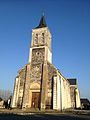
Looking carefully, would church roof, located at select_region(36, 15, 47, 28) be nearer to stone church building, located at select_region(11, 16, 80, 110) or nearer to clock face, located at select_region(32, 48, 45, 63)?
stone church building, located at select_region(11, 16, 80, 110)

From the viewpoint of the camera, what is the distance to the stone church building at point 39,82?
2758 centimetres

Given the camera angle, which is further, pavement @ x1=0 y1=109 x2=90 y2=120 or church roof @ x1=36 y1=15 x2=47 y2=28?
church roof @ x1=36 y1=15 x2=47 y2=28

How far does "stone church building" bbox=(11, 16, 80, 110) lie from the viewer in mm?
27578

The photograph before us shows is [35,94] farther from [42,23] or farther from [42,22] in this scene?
[42,22]

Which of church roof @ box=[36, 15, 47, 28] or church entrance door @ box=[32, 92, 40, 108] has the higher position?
church roof @ box=[36, 15, 47, 28]

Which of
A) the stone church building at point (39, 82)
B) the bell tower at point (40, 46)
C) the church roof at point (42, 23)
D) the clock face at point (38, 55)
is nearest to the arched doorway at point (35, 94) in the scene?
the stone church building at point (39, 82)

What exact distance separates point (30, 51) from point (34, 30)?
5.03m

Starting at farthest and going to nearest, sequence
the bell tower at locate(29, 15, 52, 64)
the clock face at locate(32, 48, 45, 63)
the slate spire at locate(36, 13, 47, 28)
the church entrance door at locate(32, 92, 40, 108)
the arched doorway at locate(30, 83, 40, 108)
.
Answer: the slate spire at locate(36, 13, 47, 28), the bell tower at locate(29, 15, 52, 64), the clock face at locate(32, 48, 45, 63), the arched doorway at locate(30, 83, 40, 108), the church entrance door at locate(32, 92, 40, 108)

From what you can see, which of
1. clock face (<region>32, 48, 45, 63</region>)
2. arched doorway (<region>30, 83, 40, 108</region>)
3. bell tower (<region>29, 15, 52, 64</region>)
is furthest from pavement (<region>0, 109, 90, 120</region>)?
bell tower (<region>29, 15, 52, 64</region>)

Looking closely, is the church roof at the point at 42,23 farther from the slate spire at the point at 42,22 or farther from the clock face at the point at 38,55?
the clock face at the point at 38,55

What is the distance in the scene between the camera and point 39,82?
29422 millimetres

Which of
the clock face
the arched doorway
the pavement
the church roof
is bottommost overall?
the pavement

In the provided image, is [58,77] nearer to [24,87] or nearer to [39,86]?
[39,86]

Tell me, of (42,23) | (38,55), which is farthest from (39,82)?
(42,23)
